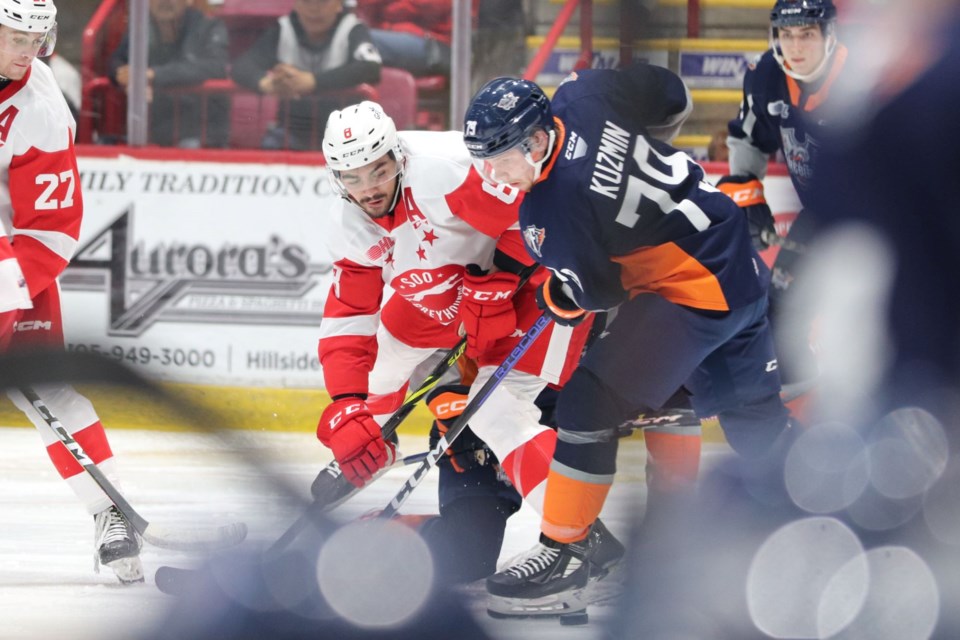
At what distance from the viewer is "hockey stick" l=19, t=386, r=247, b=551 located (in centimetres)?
133

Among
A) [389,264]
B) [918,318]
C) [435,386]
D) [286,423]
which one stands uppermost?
[918,318]

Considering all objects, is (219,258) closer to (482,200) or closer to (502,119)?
(482,200)

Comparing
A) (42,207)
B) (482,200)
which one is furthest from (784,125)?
(42,207)

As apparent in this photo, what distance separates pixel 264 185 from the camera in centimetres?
390

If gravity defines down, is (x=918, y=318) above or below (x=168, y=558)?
above

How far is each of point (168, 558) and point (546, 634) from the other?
0.81 m

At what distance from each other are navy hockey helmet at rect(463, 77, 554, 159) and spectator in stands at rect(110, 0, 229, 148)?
2339mm

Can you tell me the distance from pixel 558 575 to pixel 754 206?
4.95 feet

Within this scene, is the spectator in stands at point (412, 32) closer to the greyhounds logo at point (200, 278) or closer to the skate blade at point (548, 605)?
the greyhounds logo at point (200, 278)

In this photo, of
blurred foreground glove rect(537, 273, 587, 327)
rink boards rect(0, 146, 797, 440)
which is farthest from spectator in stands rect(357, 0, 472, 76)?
blurred foreground glove rect(537, 273, 587, 327)

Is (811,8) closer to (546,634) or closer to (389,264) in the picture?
(389,264)

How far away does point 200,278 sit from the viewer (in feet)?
12.8

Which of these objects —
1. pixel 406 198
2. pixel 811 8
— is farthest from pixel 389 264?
pixel 811 8

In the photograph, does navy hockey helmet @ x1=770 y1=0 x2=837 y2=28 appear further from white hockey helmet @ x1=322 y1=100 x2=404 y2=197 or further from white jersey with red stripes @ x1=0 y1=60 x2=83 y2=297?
white jersey with red stripes @ x1=0 y1=60 x2=83 y2=297
